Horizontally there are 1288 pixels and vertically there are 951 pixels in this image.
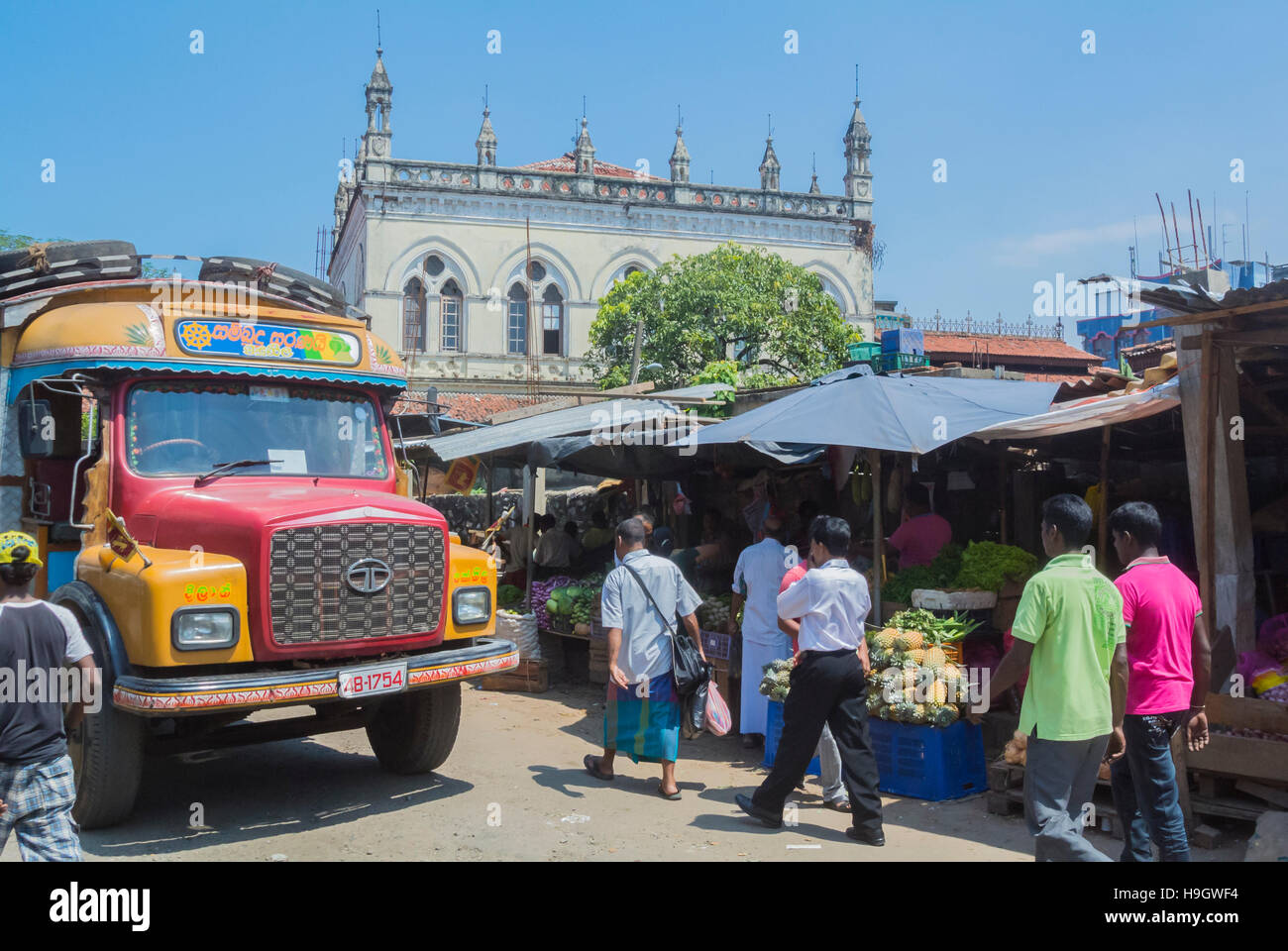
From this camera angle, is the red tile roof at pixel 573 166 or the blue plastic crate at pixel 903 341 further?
the red tile roof at pixel 573 166

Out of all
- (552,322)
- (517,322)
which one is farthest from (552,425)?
(552,322)

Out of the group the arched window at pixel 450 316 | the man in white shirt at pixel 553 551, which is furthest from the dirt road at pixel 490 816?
the arched window at pixel 450 316

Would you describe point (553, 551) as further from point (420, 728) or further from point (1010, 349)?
point (1010, 349)

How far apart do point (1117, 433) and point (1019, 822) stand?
4712 mm

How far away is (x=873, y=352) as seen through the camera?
15.7m

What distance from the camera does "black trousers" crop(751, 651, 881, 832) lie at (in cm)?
584

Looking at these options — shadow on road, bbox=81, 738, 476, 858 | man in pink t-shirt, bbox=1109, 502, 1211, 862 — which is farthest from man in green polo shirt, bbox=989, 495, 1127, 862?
shadow on road, bbox=81, 738, 476, 858

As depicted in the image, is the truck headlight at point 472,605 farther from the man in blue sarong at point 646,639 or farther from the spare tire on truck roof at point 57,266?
the spare tire on truck roof at point 57,266

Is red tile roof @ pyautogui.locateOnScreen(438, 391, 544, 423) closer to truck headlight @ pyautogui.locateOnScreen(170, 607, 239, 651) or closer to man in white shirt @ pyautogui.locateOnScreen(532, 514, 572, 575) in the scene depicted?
man in white shirt @ pyautogui.locateOnScreen(532, 514, 572, 575)

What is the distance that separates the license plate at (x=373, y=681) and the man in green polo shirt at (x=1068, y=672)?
3.20 m

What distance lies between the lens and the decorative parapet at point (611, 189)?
29250mm

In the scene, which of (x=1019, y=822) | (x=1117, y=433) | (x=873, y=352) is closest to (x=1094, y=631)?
(x=1019, y=822)

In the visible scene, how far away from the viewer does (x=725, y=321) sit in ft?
84.4

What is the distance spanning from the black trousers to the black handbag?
825 mm
